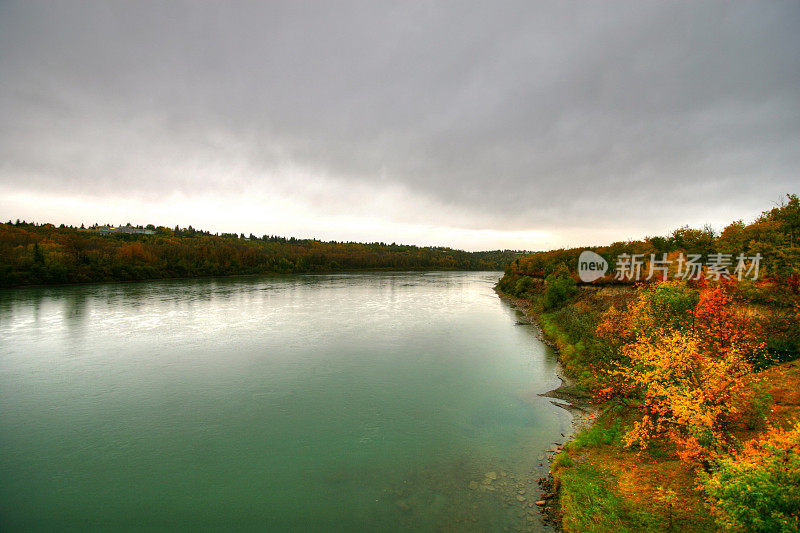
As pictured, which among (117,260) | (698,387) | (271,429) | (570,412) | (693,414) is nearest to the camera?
(693,414)

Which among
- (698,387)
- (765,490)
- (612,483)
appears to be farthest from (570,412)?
(765,490)

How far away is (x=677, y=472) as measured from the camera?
7.50 m

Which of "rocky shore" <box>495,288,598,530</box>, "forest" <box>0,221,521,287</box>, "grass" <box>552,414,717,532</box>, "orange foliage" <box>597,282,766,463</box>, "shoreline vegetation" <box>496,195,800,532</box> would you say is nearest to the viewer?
"shoreline vegetation" <box>496,195,800,532</box>

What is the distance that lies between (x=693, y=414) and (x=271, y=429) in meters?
11.0

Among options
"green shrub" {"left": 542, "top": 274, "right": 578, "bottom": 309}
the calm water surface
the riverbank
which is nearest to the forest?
the calm water surface

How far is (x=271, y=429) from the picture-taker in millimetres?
11711

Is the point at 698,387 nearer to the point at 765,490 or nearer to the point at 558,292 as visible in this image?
the point at 765,490

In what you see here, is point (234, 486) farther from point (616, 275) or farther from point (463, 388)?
point (616, 275)

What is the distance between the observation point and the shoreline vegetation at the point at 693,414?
5020 millimetres

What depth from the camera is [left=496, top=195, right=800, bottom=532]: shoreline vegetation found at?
5020mm

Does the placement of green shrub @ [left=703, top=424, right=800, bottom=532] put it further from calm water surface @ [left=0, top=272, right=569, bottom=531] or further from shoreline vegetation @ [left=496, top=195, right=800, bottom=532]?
calm water surface @ [left=0, top=272, right=569, bottom=531]

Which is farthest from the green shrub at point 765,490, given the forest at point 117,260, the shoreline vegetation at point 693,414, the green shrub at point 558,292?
the forest at point 117,260

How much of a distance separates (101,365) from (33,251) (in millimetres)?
53679

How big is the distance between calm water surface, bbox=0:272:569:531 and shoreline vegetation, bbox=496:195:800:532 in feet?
4.10
